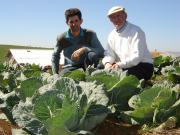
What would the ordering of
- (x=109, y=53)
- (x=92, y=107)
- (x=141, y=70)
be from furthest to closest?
1. (x=109, y=53)
2. (x=141, y=70)
3. (x=92, y=107)

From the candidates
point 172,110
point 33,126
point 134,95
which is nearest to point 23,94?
point 33,126

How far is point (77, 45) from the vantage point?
7.52 m

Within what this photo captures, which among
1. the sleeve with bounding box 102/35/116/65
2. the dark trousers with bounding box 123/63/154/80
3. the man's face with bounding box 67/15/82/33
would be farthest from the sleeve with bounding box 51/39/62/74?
the dark trousers with bounding box 123/63/154/80

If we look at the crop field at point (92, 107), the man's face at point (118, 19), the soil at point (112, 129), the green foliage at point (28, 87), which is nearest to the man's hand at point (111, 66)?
the man's face at point (118, 19)

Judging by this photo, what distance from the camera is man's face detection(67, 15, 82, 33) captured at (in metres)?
6.96

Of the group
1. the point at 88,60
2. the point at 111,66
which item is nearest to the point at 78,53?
the point at 88,60

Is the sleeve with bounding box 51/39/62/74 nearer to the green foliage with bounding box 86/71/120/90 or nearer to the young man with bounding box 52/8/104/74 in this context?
the young man with bounding box 52/8/104/74

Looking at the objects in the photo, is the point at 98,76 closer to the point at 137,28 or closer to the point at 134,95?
the point at 134,95

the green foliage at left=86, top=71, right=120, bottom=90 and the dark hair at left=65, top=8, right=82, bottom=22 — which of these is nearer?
the green foliage at left=86, top=71, right=120, bottom=90

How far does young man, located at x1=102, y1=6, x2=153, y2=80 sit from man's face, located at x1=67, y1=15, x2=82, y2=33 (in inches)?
24.0

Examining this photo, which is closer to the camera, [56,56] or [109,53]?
[109,53]

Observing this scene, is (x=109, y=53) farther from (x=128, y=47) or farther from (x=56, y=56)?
(x=56, y=56)

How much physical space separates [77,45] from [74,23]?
1.95 ft

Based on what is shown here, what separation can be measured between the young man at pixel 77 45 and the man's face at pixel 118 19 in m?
0.74
